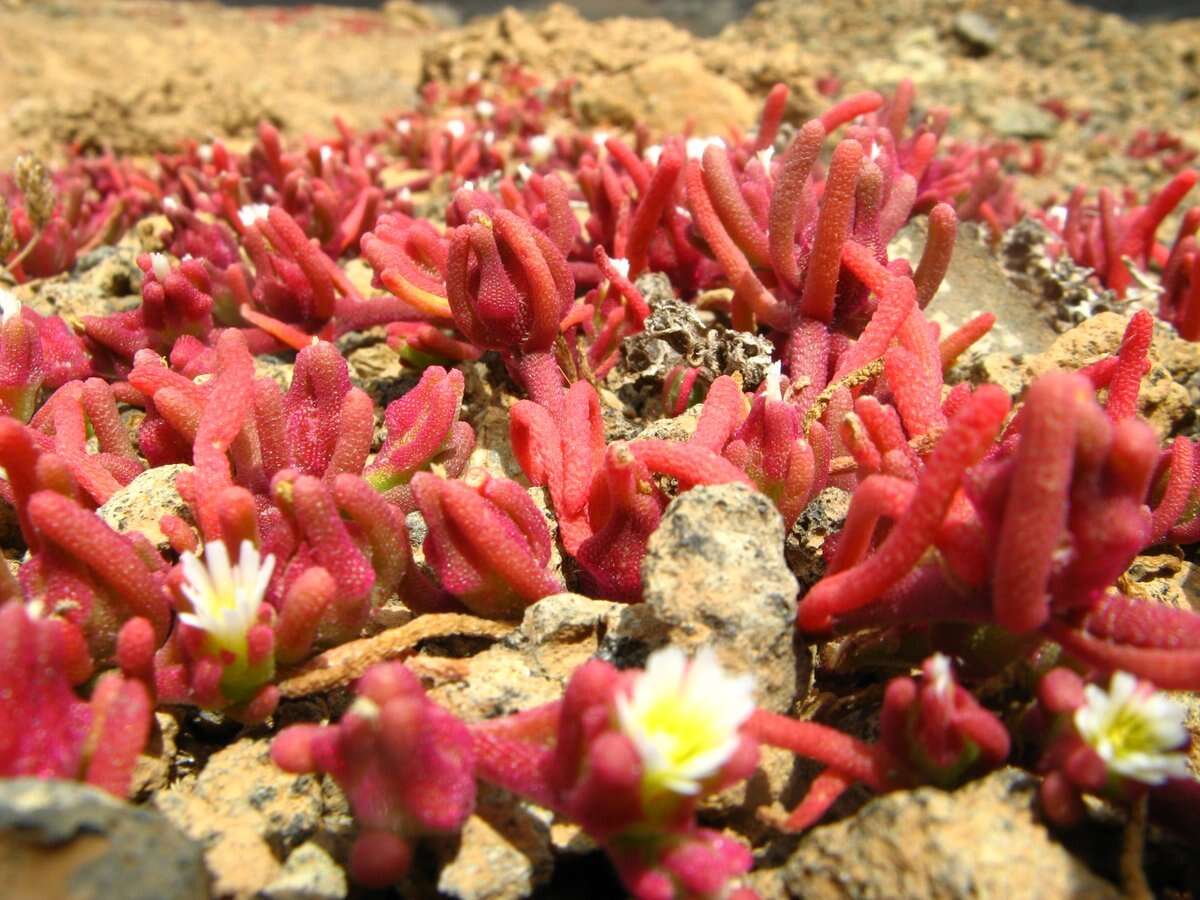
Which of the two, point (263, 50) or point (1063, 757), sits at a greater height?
point (263, 50)

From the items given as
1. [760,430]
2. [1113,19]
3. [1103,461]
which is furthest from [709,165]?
[1113,19]

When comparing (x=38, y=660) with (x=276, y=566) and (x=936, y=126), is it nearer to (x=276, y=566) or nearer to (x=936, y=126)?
(x=276, y=566)

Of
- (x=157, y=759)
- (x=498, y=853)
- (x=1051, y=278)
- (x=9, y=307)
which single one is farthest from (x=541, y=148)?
(x=498, y=853)

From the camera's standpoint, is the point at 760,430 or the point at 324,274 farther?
the point at 324,274

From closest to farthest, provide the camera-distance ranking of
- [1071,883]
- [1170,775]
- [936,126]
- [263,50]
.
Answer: [1071,883], [1170,775], [936,126], [263,50]

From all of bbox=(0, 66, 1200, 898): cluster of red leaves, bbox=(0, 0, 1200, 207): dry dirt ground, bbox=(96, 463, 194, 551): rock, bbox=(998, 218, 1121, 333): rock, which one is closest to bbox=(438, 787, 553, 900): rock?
bbox=(0, 66, 1200, 898): cluster of red leaves
